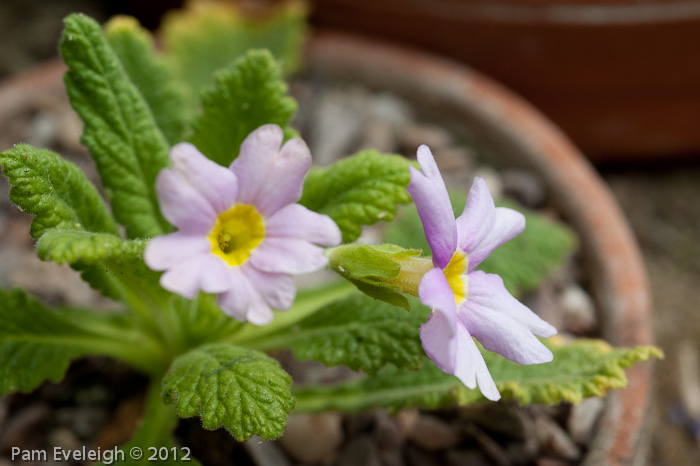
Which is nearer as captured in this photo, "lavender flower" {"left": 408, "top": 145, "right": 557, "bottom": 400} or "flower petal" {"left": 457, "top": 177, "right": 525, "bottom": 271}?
"lavender flower" {"left": 408, "top": 145, "right": 557, "bottom": 400}

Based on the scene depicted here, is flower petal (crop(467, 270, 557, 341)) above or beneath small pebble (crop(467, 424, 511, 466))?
above

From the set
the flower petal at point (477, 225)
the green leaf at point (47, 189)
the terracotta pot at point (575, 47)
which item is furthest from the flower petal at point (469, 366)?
the terracotta pot at point (575, 47)

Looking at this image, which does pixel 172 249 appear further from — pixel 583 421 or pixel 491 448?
pixel 583 421

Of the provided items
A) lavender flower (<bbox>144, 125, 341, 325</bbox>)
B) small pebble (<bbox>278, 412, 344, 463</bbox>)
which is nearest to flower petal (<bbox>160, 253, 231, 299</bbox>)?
lavender flower (<bbox>144, 125, 341, 325</bbox>)

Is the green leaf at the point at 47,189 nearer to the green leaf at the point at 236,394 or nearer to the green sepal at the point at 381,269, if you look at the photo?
the green leaf at the point at 236,394

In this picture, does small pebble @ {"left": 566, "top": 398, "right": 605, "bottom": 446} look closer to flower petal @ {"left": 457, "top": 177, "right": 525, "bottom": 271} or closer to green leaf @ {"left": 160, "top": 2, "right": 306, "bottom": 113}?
flower petal @ {"left": 457, "top": 177, "right": 525, "bottom": 271}

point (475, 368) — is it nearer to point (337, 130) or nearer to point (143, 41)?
point (143, 41)

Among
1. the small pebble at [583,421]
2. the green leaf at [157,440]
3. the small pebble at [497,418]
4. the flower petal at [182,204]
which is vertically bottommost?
the green leaf at [157,440]
